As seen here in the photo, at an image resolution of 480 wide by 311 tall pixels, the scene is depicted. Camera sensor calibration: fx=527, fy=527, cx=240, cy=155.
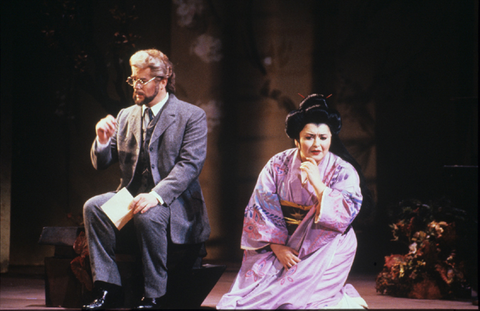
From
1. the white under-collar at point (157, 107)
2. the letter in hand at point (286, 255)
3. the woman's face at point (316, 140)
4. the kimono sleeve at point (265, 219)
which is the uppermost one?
the white under-collar at point (157, 107)

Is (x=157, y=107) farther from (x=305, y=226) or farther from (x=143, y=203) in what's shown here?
(x=305, y=226)

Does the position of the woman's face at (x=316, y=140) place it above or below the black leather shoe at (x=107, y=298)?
above

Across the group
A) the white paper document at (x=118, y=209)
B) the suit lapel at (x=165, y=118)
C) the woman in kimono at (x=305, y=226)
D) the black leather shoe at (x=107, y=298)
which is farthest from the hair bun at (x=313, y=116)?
the black leather shoe at (x=107, y=298)

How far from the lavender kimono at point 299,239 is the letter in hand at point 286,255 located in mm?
25

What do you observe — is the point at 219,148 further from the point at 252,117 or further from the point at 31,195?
the point at 31,195

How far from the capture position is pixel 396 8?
5.12m

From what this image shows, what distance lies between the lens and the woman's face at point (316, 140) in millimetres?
3006

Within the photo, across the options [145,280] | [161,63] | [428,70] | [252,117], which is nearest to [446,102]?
[428,70]

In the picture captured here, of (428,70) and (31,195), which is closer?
(428,70)

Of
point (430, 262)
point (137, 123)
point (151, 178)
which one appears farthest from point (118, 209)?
point (430, 262)

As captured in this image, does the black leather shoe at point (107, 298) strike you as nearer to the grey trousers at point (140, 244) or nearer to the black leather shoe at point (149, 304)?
the grey trousers at point (140, 244)

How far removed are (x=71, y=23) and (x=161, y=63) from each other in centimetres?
292

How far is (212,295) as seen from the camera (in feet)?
12.4

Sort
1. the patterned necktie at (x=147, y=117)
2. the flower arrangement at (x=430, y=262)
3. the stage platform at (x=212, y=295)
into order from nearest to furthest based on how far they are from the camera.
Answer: the patterned necktie at (x=147, y=117), the stage platform at (x=212, y=295), the flower arrangement at (x=430, y=262)
